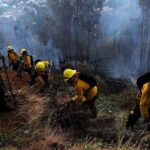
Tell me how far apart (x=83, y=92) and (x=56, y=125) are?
991 millimetres

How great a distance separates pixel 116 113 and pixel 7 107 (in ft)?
12.5

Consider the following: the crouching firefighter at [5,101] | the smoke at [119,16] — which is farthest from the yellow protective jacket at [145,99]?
the smoke at [119,16]

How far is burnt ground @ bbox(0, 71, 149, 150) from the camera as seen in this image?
7016 mm

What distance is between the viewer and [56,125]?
8.45 metres

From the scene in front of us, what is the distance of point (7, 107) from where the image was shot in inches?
364

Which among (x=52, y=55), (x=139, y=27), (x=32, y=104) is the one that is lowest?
(x=52, y=55)

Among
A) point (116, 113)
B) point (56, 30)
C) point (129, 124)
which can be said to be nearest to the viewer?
point (129, 124)

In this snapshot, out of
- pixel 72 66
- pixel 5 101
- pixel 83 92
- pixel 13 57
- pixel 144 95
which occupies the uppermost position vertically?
pixel 144 95

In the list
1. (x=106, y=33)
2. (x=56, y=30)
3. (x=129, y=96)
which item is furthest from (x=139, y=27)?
(x=129, y=96)

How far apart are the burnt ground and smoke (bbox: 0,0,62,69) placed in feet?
47.3

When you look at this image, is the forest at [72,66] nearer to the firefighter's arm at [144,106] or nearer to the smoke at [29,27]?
the smoke at [29,27]

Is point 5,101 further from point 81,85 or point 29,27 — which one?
point 29,27

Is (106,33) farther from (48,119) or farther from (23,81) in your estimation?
(48,119)

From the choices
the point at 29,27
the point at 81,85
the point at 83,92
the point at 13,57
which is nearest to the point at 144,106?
the point at 81,85
